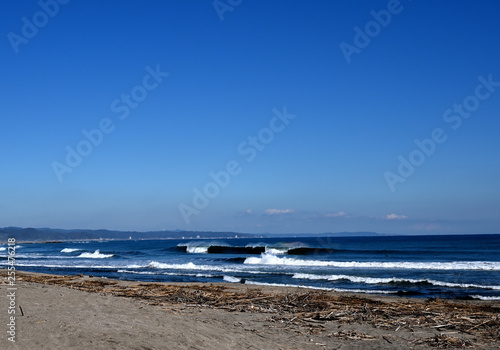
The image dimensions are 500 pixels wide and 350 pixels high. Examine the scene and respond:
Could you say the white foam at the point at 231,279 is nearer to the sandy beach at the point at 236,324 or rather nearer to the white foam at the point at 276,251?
the sandy beach at the point at 236,324

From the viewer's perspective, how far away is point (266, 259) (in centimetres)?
3847

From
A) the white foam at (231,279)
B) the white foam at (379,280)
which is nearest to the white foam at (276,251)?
the white foam at (379,280)

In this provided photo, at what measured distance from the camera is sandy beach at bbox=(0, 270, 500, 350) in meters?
6.35

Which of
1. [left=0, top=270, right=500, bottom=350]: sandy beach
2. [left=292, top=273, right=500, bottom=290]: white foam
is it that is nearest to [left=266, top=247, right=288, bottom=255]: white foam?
[left=292, top=273, right=500, bottom=290]: white foam

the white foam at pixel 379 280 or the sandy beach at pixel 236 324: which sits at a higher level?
the sandy beach at pixel 236 324

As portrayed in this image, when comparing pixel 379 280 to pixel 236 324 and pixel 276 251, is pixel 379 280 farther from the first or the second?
pixel 276 251

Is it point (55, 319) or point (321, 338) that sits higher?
point (55, 319)

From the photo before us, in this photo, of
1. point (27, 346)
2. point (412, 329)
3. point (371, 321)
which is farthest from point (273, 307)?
point (27, 346)

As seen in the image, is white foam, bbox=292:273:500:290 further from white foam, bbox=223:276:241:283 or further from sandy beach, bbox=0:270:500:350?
sandy beach, bbox=0:270:500:350

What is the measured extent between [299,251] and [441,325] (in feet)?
157

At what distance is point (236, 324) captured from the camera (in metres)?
8.94

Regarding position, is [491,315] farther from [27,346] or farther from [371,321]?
[27,346]

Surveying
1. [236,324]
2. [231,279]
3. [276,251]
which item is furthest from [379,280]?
[276,251]

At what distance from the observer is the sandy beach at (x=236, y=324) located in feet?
20.8
